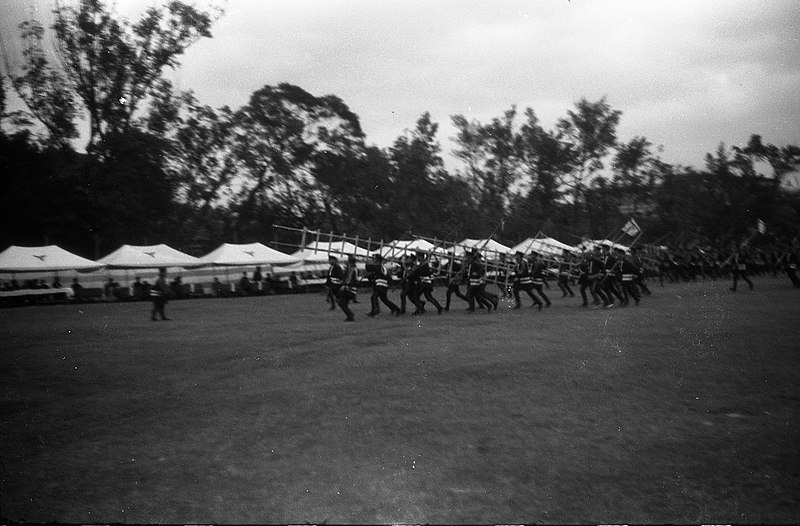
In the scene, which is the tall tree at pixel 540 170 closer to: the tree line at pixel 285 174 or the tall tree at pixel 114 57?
the tree line at pixel 285 174

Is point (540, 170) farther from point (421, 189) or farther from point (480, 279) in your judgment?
point (480, 279)

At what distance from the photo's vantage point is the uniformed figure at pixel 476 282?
18.6 m

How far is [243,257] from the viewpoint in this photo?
107 feet

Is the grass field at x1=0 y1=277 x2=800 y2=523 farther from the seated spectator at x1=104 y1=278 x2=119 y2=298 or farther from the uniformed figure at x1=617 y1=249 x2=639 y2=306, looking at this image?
the seated spectator at x1=104 y1=278 x2=119 y2=298

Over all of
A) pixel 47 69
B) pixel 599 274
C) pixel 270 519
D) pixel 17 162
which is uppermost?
pixel 47 69

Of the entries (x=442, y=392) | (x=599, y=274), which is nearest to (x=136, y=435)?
(x=442, y=392)

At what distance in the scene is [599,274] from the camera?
19.7 m

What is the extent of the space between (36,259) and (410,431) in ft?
45.8

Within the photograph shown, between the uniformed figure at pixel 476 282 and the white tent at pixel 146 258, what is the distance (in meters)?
14.5

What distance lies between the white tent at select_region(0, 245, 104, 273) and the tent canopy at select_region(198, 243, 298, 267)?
9538 mm

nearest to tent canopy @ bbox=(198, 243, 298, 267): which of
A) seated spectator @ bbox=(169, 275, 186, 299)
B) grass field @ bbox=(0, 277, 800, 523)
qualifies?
seated spectator @ bbox=(169, 275, 186, 299)

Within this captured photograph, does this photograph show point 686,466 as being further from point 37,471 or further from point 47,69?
point 47,69

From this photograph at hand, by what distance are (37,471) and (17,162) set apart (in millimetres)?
5865

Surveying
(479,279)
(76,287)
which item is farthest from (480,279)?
(76,287)
